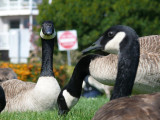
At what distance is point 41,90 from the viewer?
546 cm

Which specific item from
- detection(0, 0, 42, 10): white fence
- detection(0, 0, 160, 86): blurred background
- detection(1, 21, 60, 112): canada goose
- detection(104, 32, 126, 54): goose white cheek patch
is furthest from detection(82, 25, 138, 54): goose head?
detection(0, 0, 42, 10): white fence

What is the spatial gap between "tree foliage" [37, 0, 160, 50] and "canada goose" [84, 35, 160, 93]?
13660 millimetres

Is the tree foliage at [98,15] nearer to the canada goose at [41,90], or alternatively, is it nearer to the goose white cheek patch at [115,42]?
the canada goose at [41,90]

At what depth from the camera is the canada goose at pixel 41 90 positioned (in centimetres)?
544

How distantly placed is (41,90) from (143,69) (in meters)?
1.72

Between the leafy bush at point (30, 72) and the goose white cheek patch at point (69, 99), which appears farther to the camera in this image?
the leafy bush at point (30, 72)

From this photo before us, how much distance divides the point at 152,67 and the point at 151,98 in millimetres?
1848

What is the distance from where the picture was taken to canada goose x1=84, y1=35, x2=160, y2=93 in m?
4.68

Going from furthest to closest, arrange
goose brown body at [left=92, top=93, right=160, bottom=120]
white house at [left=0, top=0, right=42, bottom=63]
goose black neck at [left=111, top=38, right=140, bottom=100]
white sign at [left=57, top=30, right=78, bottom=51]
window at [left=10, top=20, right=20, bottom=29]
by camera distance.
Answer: window at [left=10, top=20, right=20, bottom=29]
white house at [left=0, top=0, right=42, bottom=63]
white sign at [left=57, top=30, right=78, bottom=51]
goose black neck at [left=111, top=38, right=140, bottom=100]
goose brown body at [left=92, top=93, right=160, bottom=120]

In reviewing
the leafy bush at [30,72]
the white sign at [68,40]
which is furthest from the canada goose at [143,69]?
the white sign at [68,40]

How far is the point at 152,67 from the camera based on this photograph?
15.4 ft

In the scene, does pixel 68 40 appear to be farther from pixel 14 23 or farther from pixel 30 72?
pixel 14 23

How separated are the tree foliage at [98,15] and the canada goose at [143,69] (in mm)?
13660

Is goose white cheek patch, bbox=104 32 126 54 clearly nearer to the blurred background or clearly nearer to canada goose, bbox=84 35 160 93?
canada goose, bbox=84 35 160 93
